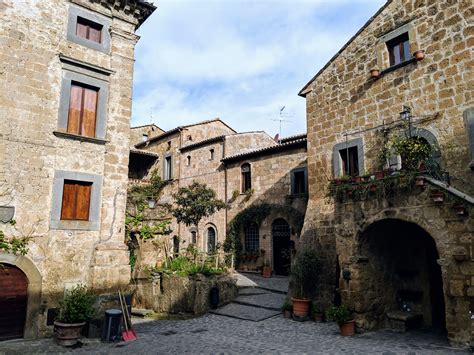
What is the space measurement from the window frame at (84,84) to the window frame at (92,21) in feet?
2.95

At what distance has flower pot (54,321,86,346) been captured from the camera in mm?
8914

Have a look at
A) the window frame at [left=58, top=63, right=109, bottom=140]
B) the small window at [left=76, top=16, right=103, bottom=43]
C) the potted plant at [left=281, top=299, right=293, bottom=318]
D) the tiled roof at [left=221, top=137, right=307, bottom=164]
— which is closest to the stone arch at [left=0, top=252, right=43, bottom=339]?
the window frame at [left=58, top=63, right=109, bottom=140]

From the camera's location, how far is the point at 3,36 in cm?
973

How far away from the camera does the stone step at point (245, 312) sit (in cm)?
1202

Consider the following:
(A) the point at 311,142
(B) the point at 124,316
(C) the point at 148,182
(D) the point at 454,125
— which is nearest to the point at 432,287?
(D) the point at 454,125

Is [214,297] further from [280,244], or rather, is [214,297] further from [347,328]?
[280,244]

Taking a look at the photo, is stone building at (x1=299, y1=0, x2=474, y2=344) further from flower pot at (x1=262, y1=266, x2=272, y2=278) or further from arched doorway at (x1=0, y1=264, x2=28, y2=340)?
arched doorway at (x1=0, y1=264, x2=28, y2=340)

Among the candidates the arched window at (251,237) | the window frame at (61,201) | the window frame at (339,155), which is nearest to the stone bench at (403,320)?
the window frame at (339,155)

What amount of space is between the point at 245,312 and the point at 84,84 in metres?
9.38

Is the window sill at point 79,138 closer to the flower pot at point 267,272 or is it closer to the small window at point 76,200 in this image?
the small window at point 76,200

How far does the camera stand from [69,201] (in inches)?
413

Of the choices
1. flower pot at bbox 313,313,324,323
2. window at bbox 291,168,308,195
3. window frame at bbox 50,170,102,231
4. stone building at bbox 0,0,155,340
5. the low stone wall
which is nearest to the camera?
stone building at bbox 0,0,155,340

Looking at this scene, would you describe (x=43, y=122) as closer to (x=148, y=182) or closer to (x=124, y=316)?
(x=124, y=316)

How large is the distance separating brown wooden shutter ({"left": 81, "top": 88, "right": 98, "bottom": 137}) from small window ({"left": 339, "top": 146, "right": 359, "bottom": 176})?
8314 millimetres
